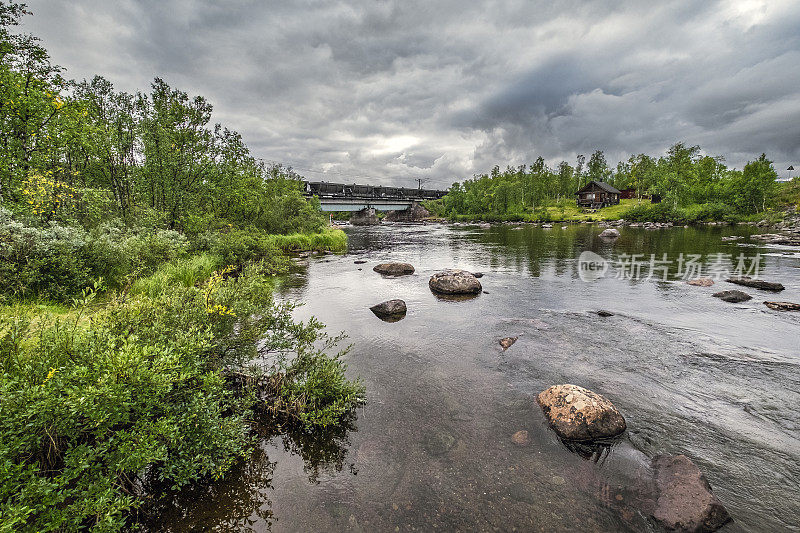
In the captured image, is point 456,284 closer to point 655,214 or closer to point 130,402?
point 130,402

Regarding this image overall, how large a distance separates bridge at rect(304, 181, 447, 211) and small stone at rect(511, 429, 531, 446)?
66978 mm

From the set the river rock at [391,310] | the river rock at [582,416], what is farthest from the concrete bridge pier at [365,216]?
the river rock at [582,416]

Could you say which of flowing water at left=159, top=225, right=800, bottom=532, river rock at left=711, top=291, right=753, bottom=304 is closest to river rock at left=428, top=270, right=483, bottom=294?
flowing water at left=159, top=225, right=800, bottom=532

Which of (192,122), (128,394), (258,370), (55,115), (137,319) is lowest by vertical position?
(258,370)

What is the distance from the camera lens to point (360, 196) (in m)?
101

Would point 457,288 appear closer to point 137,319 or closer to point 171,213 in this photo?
point 137,319

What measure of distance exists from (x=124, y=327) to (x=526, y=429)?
330 inches

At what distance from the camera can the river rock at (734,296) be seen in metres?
15.5

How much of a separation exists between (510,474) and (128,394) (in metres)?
6.19

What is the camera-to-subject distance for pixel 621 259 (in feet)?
96.6

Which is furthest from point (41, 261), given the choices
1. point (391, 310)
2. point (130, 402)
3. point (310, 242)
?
point (310, 242)

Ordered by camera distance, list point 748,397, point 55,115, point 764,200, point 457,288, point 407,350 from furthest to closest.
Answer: point 764,200 < point 457,288 < point 55,115 < point 407,350 < point 748,397

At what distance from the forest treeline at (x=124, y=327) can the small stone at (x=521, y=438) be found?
3671mm

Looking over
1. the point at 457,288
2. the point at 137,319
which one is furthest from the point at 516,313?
the point at 137,319
